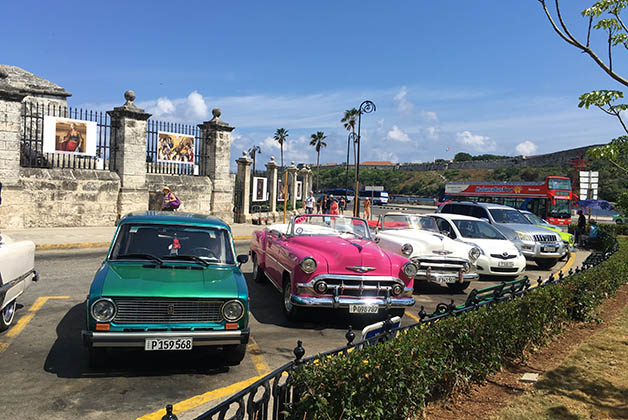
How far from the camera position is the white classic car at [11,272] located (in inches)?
215

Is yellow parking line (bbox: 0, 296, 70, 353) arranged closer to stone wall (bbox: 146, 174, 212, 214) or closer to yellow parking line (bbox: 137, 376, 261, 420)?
yellow parking line (bbox: 137, 376, 261, 420)

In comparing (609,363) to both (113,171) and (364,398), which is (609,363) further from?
(113,171)

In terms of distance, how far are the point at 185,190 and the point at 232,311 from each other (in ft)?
50.7

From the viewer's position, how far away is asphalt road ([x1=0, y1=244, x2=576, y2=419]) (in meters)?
4.02

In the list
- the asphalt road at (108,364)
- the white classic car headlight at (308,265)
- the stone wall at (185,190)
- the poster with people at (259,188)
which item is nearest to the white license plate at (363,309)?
the asphalt road at (108,364)

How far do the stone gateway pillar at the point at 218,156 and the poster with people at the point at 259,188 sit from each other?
281 cm

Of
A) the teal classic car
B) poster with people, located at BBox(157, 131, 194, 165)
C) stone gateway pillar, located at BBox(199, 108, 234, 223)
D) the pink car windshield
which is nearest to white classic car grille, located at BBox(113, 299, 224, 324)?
the teal classic car

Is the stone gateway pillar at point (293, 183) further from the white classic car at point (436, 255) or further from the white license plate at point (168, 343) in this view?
the white license plate at point (168, 343)

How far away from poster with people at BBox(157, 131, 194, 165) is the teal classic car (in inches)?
540

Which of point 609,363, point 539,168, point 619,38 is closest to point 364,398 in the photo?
point 609,363

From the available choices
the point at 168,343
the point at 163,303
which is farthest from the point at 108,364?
the point at 163,303

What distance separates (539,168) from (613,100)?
302ft

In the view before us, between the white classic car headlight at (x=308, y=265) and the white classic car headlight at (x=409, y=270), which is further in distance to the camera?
the white classic car headlight at (x=409, y=270)

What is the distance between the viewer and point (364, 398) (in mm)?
3381
